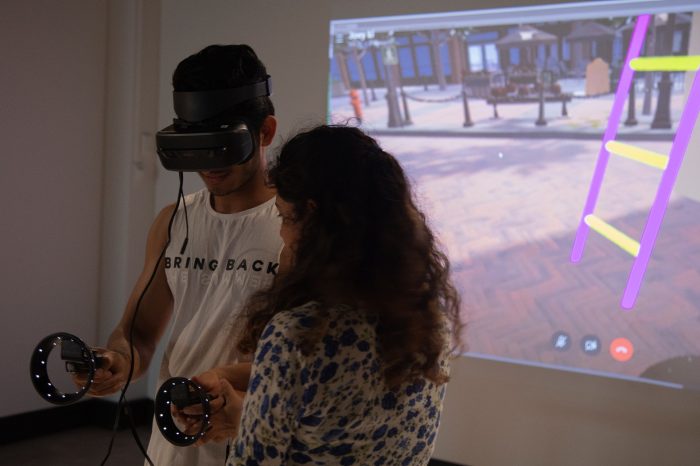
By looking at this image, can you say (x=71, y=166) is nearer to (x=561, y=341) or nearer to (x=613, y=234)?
(x=561, y=341)

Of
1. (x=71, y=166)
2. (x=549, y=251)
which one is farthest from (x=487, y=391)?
(x=71, y=166)

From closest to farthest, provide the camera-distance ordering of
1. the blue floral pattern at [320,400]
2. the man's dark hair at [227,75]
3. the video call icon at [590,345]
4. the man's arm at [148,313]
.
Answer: the blue floral pattern at [320,400] → the man's dark hair at [227,75] → the man's arm at [148,313] → the video call icon at [590,345]

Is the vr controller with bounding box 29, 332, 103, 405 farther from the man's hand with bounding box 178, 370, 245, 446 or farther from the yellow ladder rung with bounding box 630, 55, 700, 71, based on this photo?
the yellow ladder rung with bounding box 630, 55, 700, 71

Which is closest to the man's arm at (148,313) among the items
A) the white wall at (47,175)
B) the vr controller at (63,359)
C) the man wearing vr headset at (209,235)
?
the man wearing vr headset at (209,235)

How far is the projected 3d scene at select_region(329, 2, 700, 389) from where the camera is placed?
325 cm

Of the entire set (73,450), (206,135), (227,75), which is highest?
(227,75)

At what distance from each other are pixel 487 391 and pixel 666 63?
4.98 ft

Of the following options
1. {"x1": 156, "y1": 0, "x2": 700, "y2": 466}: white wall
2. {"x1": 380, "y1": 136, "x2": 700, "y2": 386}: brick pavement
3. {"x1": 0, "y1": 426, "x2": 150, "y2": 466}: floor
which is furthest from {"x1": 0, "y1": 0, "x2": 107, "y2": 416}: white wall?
{"x1": 380, "y1": 136, "x2": 700, "y2": 386}: brick pavement

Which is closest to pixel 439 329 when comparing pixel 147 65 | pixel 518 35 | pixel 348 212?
pixel 348 212

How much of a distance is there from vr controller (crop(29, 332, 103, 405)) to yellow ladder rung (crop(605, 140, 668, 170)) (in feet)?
8.29

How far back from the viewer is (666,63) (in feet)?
10.7

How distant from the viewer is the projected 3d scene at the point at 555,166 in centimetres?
325

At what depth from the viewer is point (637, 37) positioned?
332 centimetres

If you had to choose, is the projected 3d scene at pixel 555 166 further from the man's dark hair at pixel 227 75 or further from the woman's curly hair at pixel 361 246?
the woman's curly hair at pixel 361 246
